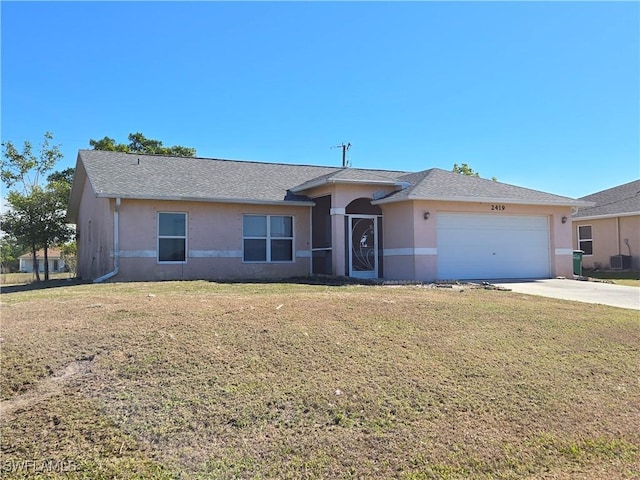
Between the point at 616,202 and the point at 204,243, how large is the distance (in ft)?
69.4

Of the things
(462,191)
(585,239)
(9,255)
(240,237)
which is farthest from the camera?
(9,255)

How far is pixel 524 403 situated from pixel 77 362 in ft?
16.2

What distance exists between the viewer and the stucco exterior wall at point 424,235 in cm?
1656

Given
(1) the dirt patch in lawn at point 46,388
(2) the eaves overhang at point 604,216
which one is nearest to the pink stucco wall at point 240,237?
(2) the eaves overhang at point 604,216

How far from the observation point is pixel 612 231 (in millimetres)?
25984

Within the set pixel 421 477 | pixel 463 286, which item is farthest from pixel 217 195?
pixel 421 477

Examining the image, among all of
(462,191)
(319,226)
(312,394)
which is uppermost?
(462,191)

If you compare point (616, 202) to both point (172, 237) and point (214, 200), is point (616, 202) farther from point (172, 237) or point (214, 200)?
point (172, 237)

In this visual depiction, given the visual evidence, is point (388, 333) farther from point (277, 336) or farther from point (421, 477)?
point (421, 477)

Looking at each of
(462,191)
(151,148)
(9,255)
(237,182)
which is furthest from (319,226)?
(9,255)

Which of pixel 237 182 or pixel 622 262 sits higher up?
pixel 237 182

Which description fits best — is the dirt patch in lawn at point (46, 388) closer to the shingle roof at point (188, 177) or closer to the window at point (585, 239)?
the shingle roof at point (188, 177)

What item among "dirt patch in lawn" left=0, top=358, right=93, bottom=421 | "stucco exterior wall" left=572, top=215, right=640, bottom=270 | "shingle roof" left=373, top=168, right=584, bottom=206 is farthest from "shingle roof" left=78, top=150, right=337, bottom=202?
"stucco exterior wall" left=572, top=215, right=640, bottom=270

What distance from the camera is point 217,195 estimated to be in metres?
17.3
